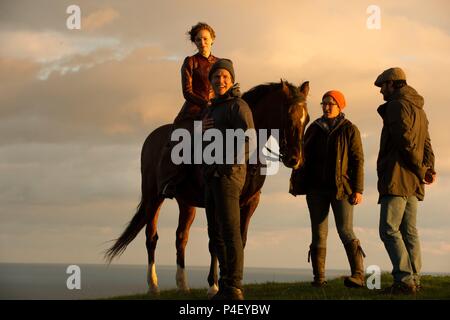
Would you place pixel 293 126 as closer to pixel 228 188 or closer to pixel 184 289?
pixel 228 188

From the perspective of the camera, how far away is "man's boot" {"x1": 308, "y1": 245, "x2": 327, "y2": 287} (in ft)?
35.6

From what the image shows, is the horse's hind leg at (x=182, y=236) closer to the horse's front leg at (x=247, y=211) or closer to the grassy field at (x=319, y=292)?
the grassy field at (x=319, y=292)

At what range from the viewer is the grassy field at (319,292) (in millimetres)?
9825

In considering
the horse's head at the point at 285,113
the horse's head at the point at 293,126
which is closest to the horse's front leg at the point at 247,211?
the horse's head at the point at 285,113

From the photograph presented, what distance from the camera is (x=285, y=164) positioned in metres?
9.64

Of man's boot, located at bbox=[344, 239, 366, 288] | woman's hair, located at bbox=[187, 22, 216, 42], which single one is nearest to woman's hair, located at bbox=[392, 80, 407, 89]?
man's boot, located at bbox=[344, 239, 366, 288]

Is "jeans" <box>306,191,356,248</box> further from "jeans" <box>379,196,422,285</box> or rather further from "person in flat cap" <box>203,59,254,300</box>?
"person in flat cap" <box>203,59,254,300</box>

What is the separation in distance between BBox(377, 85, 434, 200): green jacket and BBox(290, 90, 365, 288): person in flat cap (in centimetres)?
74

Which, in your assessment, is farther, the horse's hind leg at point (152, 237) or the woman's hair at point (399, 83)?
the horse's hind leg at point (152, 237)

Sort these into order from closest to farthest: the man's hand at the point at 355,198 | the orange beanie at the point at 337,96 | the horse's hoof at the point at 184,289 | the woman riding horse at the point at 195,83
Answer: the man's hand at the point at 355,198, the orange beanie at the point at 337,96, the woman riding horse at the point at 195,83, the horse's hoof at the point at 184,289

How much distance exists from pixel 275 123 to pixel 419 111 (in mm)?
2082

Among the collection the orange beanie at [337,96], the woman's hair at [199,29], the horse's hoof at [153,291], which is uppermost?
the woman's hair at [199,29]
